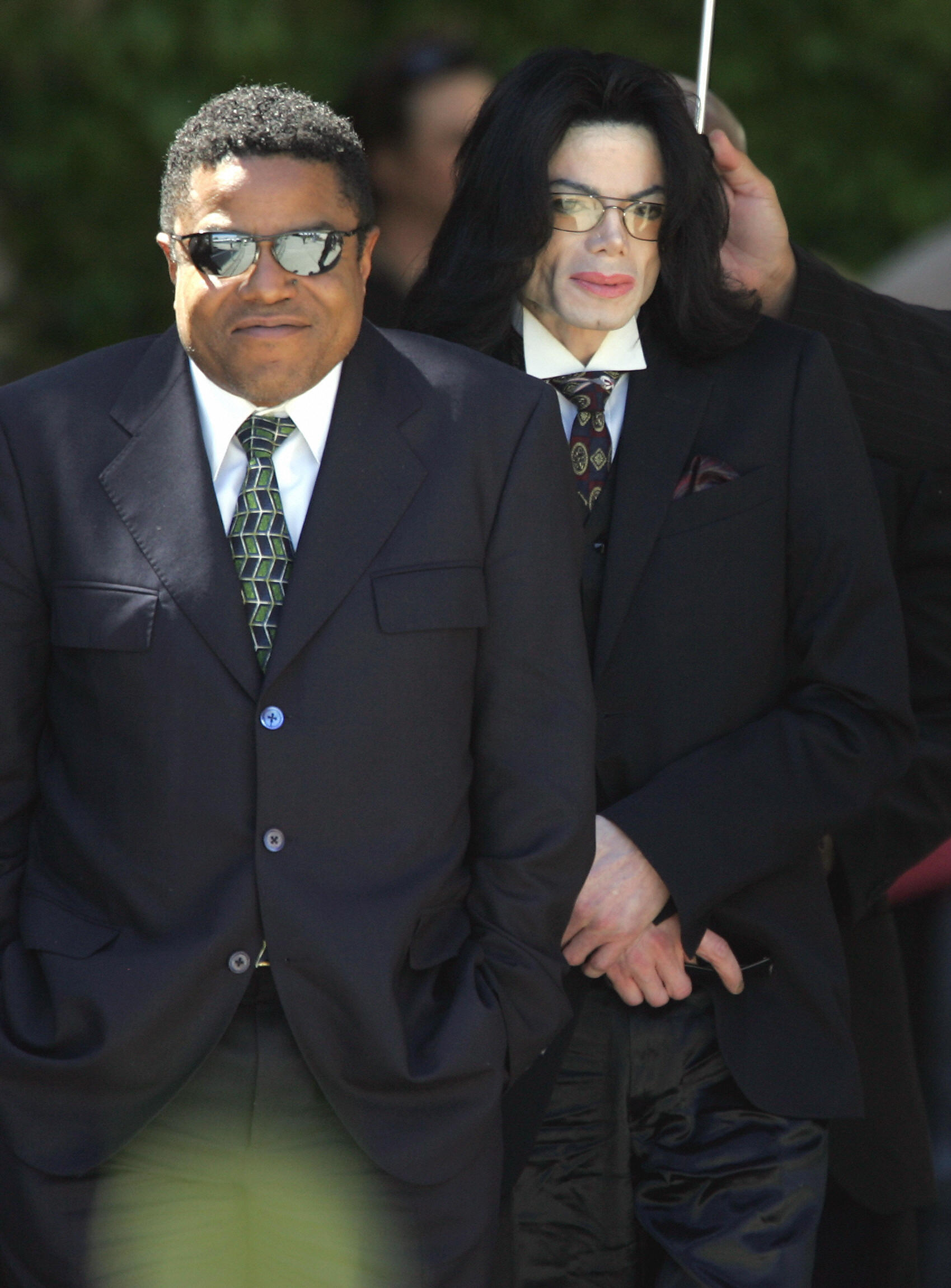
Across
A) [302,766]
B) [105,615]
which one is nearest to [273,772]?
[302,766]

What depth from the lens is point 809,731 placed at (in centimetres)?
273

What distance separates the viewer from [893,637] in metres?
2.77

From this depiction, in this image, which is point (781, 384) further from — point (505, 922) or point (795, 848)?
point (505, 922)

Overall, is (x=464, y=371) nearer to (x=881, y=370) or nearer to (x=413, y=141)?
(x=881, y=370)

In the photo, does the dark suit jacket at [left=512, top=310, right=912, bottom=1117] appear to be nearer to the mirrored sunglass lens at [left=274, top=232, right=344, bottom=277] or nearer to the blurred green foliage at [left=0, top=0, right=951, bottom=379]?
the mirrored sunglass lens at [left=274, top=232, right=344, bottom=277]

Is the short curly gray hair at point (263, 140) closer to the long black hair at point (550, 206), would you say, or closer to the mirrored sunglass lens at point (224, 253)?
the mirrored sunglass lens at point (224, 253)

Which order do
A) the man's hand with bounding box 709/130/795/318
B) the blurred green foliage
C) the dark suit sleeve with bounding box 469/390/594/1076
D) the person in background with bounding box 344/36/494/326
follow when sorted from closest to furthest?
the dark suit sleeve with bounding box 469/390/594/1076 < the man's hand with bounding box 709/130/795/318 < the person in background with bounding box 344/36/494/326 < the blurred green foliage

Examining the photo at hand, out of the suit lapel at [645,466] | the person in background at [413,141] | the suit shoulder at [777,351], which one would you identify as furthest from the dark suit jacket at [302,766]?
the person in background at [413,141]

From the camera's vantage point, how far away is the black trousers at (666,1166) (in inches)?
106

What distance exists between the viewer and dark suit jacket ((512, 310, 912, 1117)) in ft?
8.91

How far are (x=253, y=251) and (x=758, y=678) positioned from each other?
94 cm

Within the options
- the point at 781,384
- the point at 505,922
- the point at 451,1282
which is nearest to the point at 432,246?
the point at 781,384

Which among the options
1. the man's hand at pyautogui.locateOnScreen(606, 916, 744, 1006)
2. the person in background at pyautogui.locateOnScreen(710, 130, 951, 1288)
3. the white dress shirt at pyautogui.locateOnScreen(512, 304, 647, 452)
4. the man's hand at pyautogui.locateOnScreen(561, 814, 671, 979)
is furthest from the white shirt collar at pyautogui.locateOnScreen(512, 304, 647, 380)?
the man's hand at pyautogui.locateOnScreen(606, 916, 744, 1006)

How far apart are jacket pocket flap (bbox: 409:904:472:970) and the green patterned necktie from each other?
37 cm
